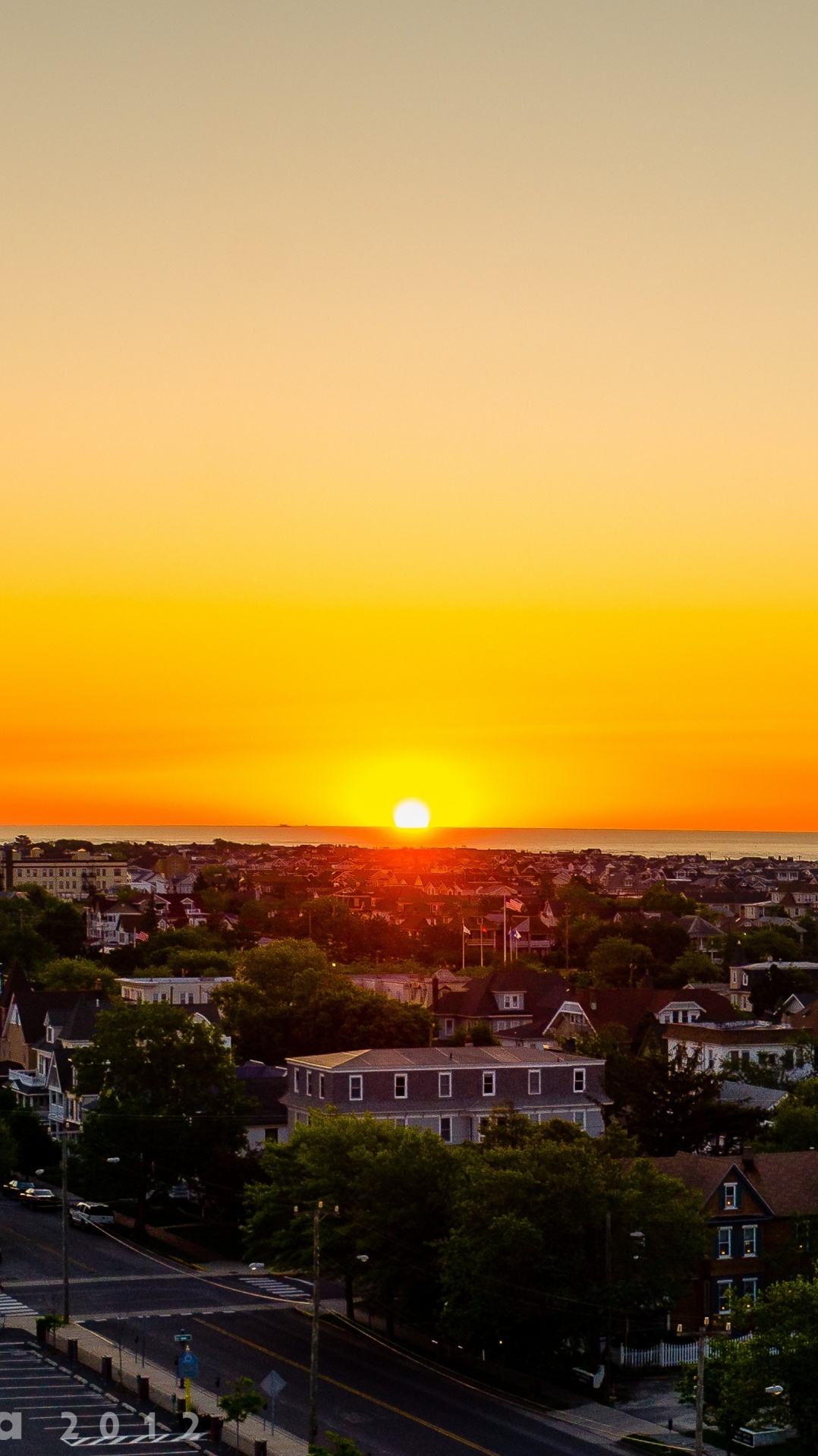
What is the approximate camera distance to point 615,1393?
50.0 meters

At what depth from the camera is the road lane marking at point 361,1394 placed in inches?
1721

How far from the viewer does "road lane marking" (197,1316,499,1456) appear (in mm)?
43719

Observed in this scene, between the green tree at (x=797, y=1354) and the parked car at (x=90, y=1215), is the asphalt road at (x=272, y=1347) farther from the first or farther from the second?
the green tree at (x=797, y=1354)

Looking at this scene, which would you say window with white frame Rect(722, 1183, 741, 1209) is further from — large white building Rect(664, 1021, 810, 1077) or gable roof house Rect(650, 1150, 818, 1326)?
large white building Rect(664, 1021, 810, 1077)

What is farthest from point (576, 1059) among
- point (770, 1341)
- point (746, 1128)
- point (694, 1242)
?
point (770, 1341)

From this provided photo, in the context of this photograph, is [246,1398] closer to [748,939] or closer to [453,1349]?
[453,1349]

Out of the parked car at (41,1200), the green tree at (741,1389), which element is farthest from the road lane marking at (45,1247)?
the green tree at (741,1389)

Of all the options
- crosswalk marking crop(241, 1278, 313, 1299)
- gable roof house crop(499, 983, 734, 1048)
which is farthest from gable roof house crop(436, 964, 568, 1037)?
crosswalk marking crop(241, 1278, 313, 1299)

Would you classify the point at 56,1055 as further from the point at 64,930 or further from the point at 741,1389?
the point at 64,930

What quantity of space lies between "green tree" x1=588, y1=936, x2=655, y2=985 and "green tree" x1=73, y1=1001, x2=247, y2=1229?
263 feet

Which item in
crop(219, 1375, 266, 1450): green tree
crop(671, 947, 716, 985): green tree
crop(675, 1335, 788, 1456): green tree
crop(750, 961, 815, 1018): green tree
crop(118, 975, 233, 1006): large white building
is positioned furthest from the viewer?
crop(671, 947, 716, 985): green tree

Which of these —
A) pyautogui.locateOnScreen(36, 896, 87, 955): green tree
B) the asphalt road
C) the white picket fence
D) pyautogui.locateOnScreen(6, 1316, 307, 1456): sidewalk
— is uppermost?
pyautogui.locateOnScreen(36, 896, 87, 955): green tree

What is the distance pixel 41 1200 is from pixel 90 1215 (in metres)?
3.24

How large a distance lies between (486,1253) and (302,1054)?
4859cm
